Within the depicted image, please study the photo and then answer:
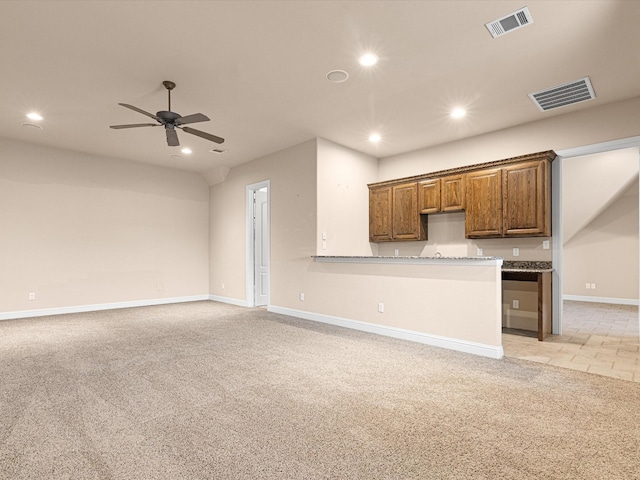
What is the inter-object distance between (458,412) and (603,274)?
7424mm

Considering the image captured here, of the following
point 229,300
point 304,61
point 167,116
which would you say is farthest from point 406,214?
point 229,300

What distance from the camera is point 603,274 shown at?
24.7 ft

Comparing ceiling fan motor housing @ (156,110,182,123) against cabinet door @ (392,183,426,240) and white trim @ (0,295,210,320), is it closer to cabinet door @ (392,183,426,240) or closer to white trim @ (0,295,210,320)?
cabinet door @ (392,183,426,240)

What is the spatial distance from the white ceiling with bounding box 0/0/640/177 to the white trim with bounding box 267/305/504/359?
287 centimetres

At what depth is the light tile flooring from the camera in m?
3.33

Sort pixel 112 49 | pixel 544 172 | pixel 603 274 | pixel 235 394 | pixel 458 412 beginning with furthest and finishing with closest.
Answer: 1. pixel 603 274
2. pixel 544 172
3. pixel 112 49
4. pixel 235 394
5. pixel 458 412

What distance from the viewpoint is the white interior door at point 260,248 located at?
708cm

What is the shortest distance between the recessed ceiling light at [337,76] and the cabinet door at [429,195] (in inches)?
104

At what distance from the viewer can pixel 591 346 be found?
4.05 metres

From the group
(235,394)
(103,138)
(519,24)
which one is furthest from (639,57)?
(103,138)

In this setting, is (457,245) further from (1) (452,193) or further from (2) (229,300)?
(2) (229,300)

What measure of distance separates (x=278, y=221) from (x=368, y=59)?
11.3ft

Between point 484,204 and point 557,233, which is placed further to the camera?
point 484,204

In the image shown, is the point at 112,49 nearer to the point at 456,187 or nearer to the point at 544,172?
the point at 456,187
